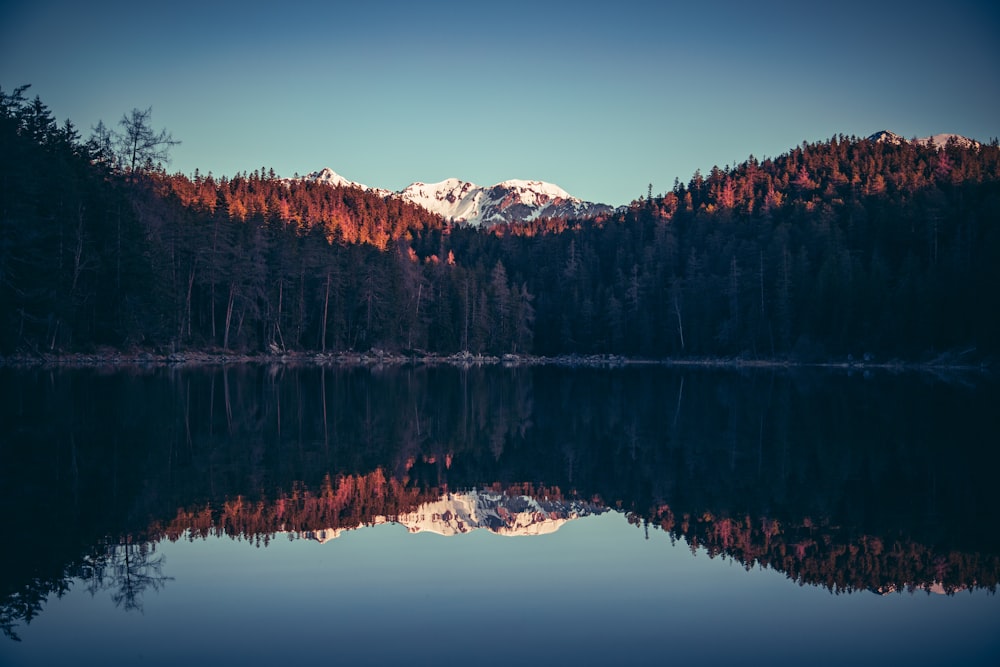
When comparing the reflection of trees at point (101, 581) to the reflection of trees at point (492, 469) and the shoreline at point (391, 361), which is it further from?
the shoreline at point (391, 361)

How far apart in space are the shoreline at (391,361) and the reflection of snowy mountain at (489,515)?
46.1m

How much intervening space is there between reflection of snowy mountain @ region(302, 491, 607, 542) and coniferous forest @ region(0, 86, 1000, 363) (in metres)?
45.0

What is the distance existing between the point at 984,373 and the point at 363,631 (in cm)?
7243

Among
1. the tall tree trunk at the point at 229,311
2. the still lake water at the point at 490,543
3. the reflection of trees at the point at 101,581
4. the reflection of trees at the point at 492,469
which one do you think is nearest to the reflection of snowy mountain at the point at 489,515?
the still lake water at the point at 490,543

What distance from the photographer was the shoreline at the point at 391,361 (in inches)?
2239

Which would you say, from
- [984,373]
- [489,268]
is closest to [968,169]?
[984,373]

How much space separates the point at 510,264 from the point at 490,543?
143413 millimetres

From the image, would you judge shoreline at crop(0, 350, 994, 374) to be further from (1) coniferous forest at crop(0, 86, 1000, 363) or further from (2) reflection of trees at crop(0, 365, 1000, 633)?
(2) reflection of trees at crop(0, 365, 1000, 633)

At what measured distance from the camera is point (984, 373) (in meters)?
66.0

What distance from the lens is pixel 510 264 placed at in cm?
15488

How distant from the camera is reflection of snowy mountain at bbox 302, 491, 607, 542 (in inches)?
528

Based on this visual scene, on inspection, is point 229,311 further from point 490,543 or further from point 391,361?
point 490,543

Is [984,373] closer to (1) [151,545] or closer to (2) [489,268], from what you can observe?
(1) [151,545]

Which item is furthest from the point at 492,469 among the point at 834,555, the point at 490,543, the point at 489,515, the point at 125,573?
the point at 125,573
